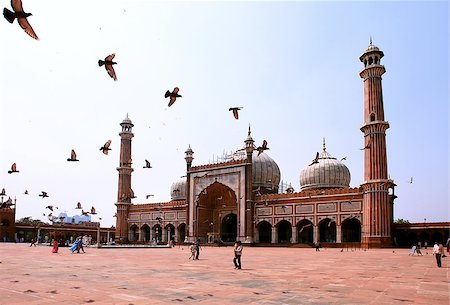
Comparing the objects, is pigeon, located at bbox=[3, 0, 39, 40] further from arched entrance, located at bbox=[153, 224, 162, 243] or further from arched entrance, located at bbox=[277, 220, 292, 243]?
arched entrance, located at bbox=[153, 224, 162, 243]

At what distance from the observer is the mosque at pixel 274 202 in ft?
Result: 119

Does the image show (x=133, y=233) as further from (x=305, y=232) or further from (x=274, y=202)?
(x=305, y=232)

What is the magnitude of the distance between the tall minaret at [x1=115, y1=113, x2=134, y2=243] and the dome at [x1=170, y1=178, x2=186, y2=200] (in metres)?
6.15

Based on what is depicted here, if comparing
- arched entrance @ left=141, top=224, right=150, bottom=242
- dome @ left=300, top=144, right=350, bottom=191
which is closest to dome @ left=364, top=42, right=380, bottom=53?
dome @ left=300, top=144, right=350, bottom=191

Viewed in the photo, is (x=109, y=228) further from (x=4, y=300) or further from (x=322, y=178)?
(x=4, y=300)

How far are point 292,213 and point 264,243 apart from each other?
417 centimetres

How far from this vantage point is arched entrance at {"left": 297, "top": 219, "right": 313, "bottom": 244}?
41.4m

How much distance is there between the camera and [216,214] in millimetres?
50438

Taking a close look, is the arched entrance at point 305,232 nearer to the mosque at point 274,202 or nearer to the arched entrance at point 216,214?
the mosque at point 274,202

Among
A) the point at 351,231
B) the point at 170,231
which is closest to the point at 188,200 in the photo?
the point at 170,231

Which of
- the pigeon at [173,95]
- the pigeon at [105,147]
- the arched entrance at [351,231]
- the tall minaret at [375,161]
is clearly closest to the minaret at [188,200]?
the arched entrance at [351,231]

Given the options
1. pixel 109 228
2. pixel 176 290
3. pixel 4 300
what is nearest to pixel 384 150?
pixel 176 290

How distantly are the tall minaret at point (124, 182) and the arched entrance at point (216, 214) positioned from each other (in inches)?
425

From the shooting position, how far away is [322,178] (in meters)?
45.9
